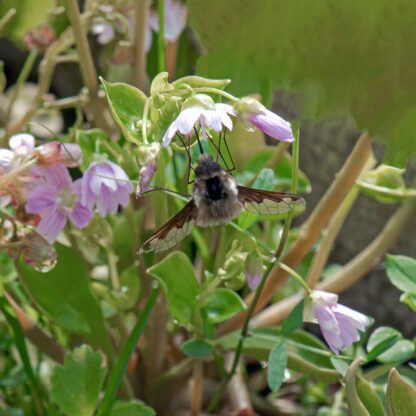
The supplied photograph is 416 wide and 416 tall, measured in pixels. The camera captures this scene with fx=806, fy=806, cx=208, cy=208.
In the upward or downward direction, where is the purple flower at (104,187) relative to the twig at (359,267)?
upward

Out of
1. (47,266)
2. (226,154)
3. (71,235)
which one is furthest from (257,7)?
(71,235)

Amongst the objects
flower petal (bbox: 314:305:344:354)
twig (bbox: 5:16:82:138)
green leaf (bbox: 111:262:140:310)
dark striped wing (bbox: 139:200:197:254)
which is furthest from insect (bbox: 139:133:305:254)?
twig (bbox: 5:16:82:138)

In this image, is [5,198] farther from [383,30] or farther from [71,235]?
[383,30]

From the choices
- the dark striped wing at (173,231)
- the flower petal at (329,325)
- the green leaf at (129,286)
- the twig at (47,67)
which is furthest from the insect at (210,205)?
the twig at (47,67)

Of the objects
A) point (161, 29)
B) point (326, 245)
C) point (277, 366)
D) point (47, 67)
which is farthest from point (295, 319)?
point (47, 67)

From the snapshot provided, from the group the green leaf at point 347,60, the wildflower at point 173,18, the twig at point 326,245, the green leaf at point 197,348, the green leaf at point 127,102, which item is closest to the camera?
the green leaf at point 347,60

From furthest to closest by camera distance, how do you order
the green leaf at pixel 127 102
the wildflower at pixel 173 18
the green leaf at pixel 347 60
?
1. the wildflower at pixel 173 18
2. the green leaf at pixel 127 102
3. the green leaf at pixel 347 60

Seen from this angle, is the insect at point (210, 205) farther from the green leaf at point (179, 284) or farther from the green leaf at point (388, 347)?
the green leaf at point (388, 347)
